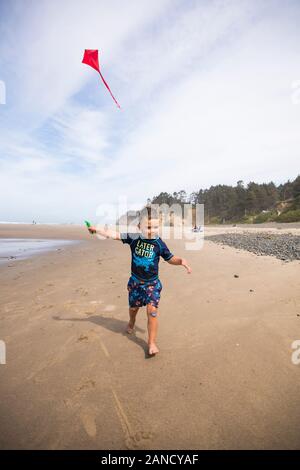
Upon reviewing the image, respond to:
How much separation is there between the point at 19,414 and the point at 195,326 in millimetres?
2727

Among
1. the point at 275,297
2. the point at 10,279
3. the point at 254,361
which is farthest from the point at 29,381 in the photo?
the point at 10,279

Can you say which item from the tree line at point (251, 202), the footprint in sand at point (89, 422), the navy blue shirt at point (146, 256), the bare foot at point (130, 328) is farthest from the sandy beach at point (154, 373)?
the tree line at point (251, 202)

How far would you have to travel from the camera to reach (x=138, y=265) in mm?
3666

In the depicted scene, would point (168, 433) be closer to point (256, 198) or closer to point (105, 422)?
point (105, 422)

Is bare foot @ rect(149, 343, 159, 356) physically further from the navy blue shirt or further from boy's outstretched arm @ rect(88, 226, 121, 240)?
boy's outstretched arm @ rect(88, 226, 121, 240)

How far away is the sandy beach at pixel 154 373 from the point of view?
2090mm

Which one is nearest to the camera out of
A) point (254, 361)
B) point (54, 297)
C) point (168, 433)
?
point (168, 433)

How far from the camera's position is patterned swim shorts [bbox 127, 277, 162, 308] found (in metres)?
3.53

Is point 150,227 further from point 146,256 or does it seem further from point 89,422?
point 89,422

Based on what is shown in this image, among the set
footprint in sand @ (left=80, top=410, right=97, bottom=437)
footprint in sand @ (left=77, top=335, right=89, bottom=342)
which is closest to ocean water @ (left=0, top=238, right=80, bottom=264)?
footprint in sand @ (left=77, top=335, right=89, bottom=342)

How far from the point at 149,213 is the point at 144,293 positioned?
1.22 metres

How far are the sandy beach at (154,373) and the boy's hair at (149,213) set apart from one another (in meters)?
1.92

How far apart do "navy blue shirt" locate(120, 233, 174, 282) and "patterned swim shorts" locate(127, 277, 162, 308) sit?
9 centimetres
